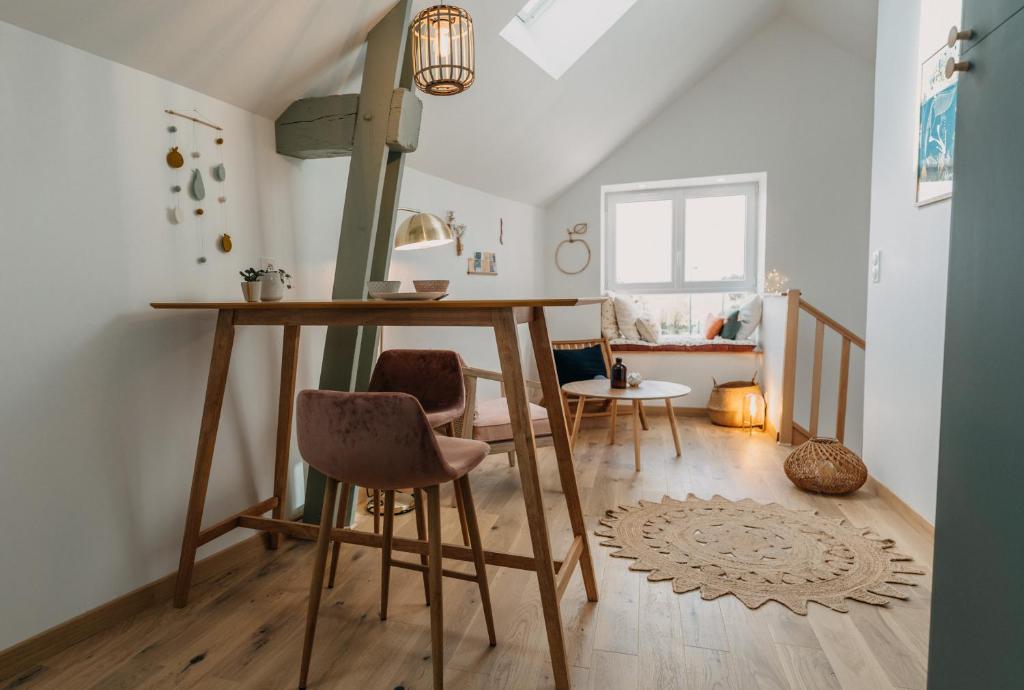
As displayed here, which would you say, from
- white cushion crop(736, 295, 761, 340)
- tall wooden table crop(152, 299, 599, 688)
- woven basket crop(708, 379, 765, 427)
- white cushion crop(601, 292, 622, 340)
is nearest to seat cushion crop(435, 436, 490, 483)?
tall wooden table crop(152, 299, 599, 688)

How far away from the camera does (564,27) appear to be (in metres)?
3.59

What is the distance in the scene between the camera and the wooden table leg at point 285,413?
2443 mm

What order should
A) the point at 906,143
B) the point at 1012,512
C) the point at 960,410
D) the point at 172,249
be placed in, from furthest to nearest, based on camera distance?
the point at 906,143 → the point at 172,249 → the point at 960,410 → the point at 1012,512

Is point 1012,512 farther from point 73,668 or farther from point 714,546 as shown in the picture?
point 73,668

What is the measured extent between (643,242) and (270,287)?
14.0 feet

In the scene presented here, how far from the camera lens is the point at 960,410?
4.00 ft

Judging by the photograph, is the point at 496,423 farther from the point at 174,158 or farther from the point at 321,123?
the point at 174,158

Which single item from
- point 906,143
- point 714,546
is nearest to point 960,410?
point 714,546

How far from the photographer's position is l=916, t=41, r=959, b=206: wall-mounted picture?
7.30ft

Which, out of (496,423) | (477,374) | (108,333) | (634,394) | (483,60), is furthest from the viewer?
(634,394)

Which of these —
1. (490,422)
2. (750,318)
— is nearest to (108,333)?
(490,422)

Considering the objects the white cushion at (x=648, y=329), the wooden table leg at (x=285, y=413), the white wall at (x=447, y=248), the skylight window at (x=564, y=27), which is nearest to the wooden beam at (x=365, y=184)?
the wooden table leg at (x=285, y=413)

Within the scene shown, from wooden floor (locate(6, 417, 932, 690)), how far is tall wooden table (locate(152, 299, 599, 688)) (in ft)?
0.54

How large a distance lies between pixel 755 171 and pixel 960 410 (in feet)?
14.5
